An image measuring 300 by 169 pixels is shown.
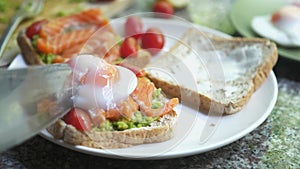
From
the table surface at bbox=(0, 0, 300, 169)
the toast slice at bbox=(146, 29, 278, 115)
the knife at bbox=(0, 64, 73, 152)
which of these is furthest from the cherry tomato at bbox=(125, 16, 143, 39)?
the table surface at bbox=(0, 0, 300, 169)

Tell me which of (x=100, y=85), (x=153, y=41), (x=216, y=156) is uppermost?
(x=100, y=85)

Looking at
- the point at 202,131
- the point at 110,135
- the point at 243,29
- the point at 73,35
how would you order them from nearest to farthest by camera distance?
1. the point at 110,135
2. the point at 202,131
3. the point at 73,35
4. the point at 243,29

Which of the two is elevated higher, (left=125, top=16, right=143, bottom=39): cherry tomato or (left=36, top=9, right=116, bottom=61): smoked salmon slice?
(left=36, top=9, right=116, bottom=61): smoked salmon slice

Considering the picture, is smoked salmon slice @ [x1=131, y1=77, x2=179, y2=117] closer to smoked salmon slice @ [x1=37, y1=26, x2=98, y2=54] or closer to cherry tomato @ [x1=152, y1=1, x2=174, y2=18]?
smoked salmon slice @ [x1=37, y1=26, x2=98, y2=54]

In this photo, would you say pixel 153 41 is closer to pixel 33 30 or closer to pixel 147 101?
pixel 33 30

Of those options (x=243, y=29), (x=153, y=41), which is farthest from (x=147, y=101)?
(x=243, y=29)

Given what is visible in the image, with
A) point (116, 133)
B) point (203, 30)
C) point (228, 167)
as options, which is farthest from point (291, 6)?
point (116, 133)

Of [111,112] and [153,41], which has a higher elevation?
[111,112]
